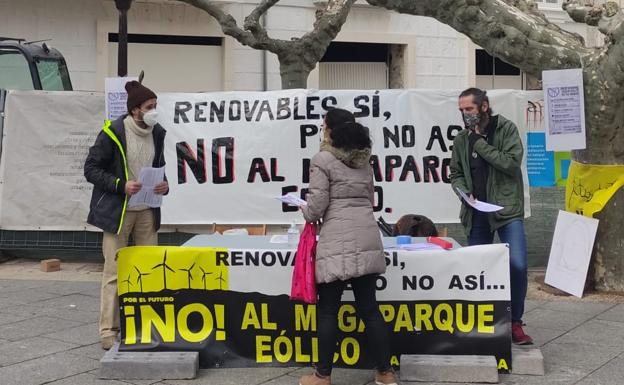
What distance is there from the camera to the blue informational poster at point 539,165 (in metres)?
8.35

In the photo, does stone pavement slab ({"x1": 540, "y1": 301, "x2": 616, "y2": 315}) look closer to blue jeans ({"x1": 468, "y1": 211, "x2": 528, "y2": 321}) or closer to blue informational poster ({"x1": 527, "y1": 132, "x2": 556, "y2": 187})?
blue jeans ({"x1": 468, "y1": 211, "x2": 528, "y2": 321})

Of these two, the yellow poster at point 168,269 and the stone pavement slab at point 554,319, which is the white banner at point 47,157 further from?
the stone pavement slab at point 554,319

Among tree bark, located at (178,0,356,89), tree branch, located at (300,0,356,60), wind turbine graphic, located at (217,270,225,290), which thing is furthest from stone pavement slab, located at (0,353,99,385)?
tree branch, located at (300,0,356,60)

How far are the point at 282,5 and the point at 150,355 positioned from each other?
12719mm

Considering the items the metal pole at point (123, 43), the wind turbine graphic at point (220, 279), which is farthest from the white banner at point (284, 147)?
the wind turbine graphic at point (220, 279)

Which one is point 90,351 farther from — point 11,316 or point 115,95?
point 115,95

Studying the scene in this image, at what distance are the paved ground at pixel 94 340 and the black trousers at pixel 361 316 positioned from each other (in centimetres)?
36

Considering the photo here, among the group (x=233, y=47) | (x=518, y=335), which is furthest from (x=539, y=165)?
(x=233, y=47)

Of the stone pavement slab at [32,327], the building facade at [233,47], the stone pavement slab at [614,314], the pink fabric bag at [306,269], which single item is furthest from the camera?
the building facade at [233,47]

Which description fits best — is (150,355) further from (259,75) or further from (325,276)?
(259,75)

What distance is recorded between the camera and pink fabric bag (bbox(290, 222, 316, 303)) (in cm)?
437

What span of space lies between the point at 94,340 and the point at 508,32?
15.5 feet

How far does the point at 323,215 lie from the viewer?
4.39 metres

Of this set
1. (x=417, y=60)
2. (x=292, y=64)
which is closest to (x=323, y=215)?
(x=292, y=64)
